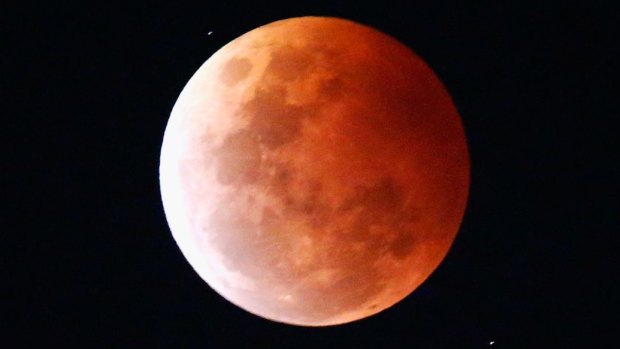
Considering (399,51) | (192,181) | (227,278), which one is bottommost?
(227,278)

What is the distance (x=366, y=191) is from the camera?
17.6 feet

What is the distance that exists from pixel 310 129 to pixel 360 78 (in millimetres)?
571

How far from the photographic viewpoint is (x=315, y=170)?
209 inches

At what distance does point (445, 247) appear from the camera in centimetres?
625

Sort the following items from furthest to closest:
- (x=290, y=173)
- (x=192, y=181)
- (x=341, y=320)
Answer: (x=341, y=320), (x=192, y=181), (x=290, y=173)

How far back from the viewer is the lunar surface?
5371 mm

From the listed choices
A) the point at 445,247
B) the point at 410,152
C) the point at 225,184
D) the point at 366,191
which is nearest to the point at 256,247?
the point at 225,184

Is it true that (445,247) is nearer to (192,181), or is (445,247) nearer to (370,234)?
(370,234)

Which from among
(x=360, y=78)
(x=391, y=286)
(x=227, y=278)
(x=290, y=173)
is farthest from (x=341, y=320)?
(x=360, y=78)

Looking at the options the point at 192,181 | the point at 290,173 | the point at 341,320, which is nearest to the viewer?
the point at 290,173

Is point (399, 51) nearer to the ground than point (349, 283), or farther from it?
farther from it

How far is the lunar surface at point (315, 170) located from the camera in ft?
17.6

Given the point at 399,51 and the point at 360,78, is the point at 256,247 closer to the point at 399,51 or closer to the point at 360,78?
the point at 360,78

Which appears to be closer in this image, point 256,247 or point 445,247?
point 256,247
